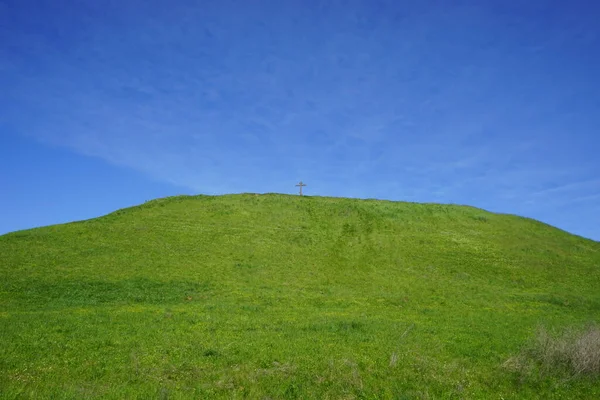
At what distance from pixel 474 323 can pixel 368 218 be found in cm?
3346

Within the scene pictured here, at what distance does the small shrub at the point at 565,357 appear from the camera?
15.8 m

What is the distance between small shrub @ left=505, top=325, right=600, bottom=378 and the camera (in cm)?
1582

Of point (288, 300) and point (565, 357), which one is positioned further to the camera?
point (288, 300)

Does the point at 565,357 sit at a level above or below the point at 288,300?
below

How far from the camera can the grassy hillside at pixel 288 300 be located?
48.9 feet

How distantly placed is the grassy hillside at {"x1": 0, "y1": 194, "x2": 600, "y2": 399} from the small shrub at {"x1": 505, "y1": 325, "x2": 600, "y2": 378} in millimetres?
416

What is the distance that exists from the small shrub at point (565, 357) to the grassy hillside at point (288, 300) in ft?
1.36

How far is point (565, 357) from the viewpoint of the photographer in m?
16.6

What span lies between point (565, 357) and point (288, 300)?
20.0 metres

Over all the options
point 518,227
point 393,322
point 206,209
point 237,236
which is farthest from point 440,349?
point 518,227

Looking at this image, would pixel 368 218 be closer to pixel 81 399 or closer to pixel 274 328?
pixel 274 328

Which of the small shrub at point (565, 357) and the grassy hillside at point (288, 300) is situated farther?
the small shrub at point (565, 357)

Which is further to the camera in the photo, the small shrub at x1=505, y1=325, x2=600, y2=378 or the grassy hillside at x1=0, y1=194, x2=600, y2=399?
the small shrub at x1=505, y1=325, x2=600, y2=378

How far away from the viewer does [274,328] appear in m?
23.5
